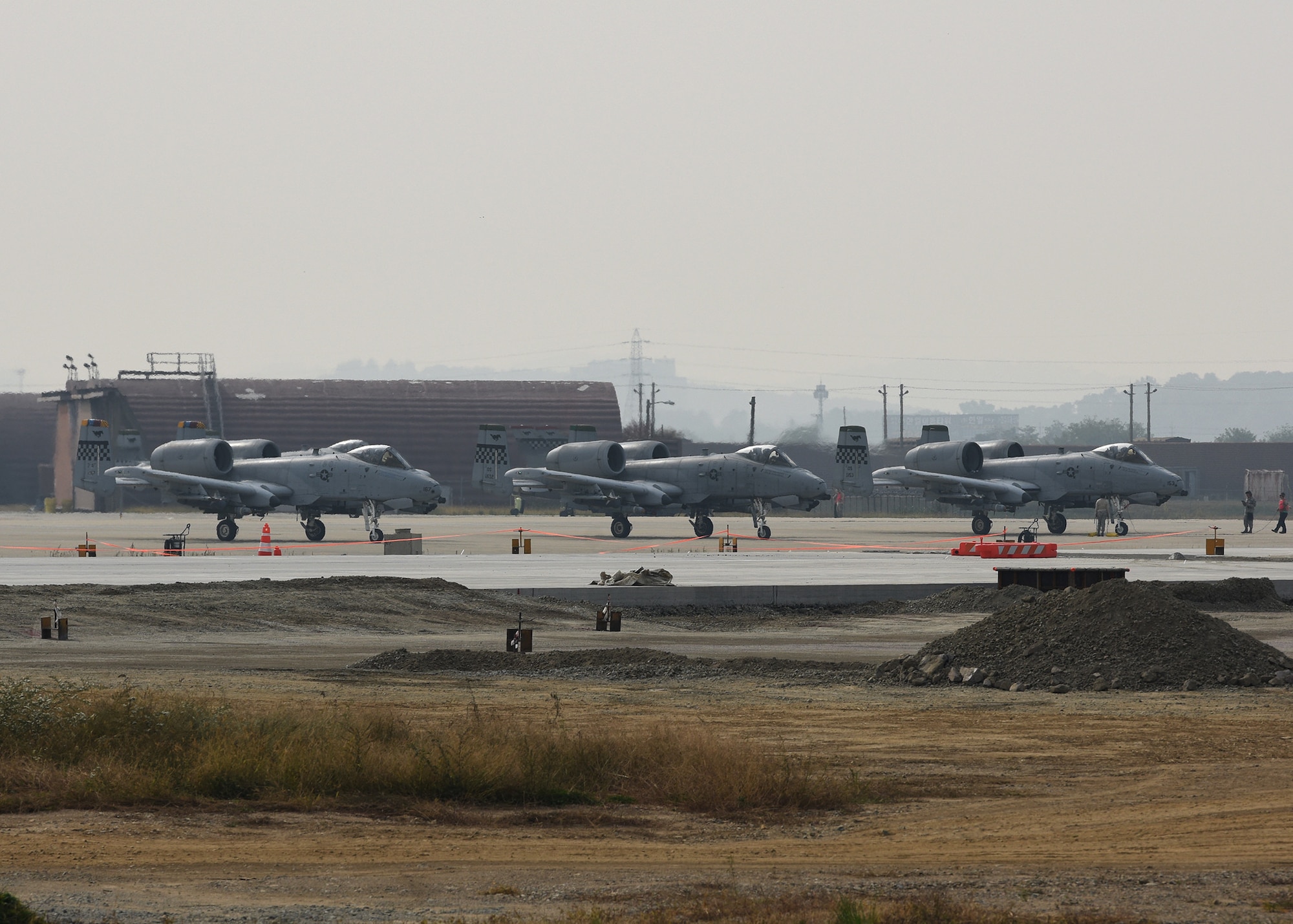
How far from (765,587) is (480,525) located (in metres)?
35.1

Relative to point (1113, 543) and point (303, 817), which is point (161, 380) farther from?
point (303, 817)

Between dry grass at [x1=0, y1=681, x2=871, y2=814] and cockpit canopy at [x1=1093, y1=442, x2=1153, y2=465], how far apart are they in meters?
45.0

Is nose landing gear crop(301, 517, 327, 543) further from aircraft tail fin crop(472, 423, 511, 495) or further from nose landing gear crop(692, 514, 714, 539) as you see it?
nose landing gear crop(692, 514, 714, 539)

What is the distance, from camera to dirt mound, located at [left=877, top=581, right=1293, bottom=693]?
627 inches

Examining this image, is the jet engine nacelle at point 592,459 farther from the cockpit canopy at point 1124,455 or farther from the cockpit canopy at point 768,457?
the cockpit canopy at point 1124,455

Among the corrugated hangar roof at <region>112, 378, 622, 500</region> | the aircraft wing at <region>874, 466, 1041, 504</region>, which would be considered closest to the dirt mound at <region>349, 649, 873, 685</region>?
the aircraft wing at <region>874, 466, 1041, 504</region>

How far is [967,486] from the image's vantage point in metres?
53.6

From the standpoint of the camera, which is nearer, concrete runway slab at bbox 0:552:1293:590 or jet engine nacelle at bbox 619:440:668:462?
concrete runway slab at bbox 0:552:1293:590

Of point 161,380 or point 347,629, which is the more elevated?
point 161,380

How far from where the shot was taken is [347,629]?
21.8m

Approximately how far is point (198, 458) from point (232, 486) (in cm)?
198

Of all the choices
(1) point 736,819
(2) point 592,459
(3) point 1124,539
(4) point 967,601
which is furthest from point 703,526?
(1) point 736,819

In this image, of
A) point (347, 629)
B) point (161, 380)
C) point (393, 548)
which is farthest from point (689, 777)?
point (161, 380)

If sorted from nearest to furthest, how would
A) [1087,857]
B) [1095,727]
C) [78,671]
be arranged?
[1087,857] < [1095,727] < [78,671]
